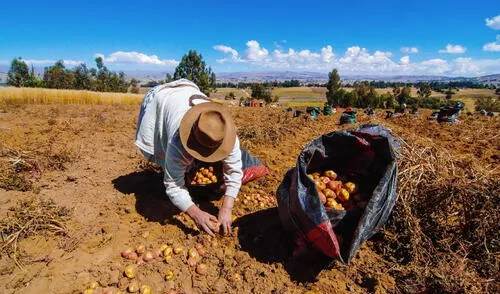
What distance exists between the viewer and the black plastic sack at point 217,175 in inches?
131

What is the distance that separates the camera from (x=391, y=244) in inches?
104

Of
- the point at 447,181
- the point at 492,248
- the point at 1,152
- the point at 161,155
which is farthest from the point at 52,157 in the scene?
the point at 492,248

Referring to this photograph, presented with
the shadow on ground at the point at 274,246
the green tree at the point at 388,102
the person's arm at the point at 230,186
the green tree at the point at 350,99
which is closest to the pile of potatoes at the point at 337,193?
the shadow on ground at the point at 274,246

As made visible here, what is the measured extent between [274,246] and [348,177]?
1030 millimetres

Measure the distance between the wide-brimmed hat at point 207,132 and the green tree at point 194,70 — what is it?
120 ft

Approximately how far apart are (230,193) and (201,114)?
32.7 inches

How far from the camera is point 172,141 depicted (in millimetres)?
2447

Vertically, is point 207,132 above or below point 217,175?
above

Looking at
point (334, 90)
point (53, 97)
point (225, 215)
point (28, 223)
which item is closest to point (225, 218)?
point (225, 215)

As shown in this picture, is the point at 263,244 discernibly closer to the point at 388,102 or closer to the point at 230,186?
the point at 230,186

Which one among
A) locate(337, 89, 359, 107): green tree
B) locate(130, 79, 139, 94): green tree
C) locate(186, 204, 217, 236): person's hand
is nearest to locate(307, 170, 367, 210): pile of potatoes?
locate(186, 204, 217, 236): person's hand

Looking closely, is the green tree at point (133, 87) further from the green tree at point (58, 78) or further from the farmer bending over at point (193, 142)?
the farmer bending over at point (193, 142)

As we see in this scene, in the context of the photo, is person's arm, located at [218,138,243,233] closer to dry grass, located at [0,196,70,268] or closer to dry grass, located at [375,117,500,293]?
dry grass, located at [375,117,500,293]

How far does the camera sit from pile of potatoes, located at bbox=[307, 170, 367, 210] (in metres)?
2.44
